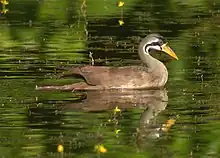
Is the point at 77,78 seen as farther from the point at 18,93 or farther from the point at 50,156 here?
the point at 50,156

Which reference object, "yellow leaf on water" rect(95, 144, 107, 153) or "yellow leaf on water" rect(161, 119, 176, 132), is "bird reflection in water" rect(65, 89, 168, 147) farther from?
"yellow leaf on water" rect(95, 144, 107, 153)

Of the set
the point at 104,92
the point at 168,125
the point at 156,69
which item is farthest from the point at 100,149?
the point at 156,69

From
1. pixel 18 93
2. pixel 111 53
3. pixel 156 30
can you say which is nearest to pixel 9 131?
pixel 18 93

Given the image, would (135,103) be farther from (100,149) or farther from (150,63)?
(100,149)

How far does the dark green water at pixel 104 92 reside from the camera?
→ 12648mm

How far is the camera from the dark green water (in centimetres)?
1265

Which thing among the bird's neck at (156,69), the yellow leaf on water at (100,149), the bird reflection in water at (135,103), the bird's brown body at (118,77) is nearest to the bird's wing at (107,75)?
the bird's brown body at (118,77)

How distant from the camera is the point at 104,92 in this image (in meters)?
16.1

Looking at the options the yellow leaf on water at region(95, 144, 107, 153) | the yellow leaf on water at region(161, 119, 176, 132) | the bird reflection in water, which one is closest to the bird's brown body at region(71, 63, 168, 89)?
the bird reflection in water

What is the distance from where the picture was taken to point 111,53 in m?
19.0

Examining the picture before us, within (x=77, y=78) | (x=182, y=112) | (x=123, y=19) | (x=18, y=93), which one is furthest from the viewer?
(x=123, y=19)

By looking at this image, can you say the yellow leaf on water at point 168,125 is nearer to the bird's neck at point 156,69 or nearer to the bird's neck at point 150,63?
the bird's neck at point 156,69

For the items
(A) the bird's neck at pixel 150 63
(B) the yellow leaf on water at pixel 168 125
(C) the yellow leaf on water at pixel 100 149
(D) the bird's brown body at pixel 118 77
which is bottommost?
(C) the yellow leaf on water at pixel 100 149

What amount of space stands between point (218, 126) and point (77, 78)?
13.1ft
